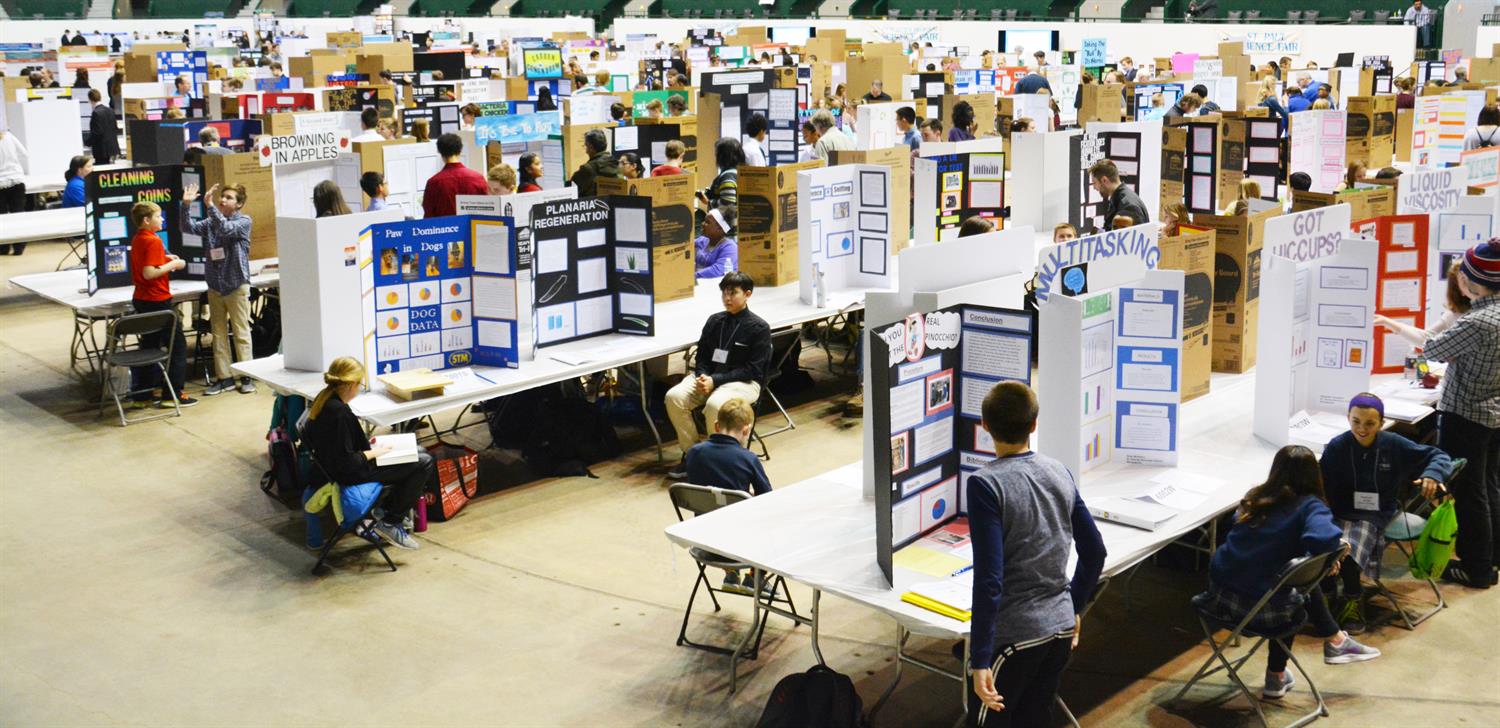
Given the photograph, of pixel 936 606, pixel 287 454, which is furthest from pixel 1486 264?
pixel 287 454

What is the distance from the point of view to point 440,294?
753 cm

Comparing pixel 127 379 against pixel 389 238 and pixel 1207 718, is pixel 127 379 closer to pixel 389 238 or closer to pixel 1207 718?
pixel 389 238

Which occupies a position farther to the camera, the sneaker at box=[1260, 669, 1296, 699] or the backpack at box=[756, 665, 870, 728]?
the sneaker at box=[1260, 669, 1296, 699]

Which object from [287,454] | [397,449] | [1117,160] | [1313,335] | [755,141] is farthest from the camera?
[755,141]

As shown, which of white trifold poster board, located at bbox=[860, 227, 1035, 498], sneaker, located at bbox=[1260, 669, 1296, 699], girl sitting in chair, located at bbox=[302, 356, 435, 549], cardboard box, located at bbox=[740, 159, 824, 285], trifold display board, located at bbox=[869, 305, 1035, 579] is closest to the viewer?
trifold display board, located at bbox=[869, 305, 1035, 579]

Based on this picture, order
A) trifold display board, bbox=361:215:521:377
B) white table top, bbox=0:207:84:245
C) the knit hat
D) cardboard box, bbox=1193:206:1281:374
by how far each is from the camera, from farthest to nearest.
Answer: white table top, bbox=0:207:84:245 < trifold display board, bbox=361:215:521:377 < cardboard box, bbox=1193:206:1281:374 < the knit hat

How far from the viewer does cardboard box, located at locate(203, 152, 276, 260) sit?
33.7ft

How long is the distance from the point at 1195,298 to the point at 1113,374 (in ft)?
4.18

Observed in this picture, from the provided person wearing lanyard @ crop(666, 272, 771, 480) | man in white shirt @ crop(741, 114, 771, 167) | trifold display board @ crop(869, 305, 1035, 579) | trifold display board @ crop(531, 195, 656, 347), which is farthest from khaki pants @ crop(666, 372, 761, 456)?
man in white shirt @ crop(741, 114, 771, 167)

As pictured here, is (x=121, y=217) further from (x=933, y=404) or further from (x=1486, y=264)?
(x=1486, y=264)

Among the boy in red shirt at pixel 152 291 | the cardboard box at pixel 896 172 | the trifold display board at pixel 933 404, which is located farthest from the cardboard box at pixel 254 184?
the trifold display board at pixel 933 404

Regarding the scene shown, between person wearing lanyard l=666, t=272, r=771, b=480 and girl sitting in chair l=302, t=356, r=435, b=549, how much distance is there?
158 centimetres

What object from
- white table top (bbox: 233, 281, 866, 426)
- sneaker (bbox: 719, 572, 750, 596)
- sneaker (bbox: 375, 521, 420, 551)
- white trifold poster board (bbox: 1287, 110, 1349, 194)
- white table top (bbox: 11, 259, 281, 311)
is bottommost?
sneaker (bbox: 375, 521, 420, 551)

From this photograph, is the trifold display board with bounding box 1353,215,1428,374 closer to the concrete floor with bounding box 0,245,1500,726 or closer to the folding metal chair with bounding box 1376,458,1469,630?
the folding metal chair with bounding box 1376,458,1469,630
